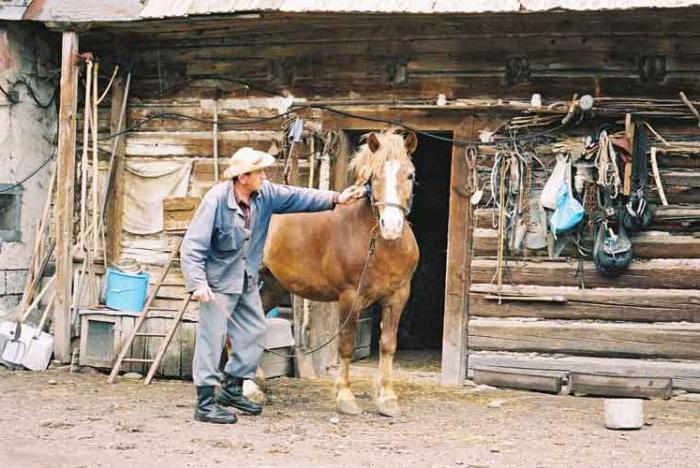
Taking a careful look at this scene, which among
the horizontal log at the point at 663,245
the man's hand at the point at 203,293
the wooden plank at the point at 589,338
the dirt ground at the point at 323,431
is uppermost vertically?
the horizontal log at the point at 663,245

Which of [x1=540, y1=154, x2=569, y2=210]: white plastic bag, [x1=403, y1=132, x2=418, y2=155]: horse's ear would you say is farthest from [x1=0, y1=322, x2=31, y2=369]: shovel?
[x1=540, y1=154, x2=569, y2=210]: white plastic bag

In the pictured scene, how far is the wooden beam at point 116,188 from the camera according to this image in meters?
11.5

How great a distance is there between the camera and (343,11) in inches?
377

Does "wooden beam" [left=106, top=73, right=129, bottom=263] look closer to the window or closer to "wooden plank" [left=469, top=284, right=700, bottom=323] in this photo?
the window

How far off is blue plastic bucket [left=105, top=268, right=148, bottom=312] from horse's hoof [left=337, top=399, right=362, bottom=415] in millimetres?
3286

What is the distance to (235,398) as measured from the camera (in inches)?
325

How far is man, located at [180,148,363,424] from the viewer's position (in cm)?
766


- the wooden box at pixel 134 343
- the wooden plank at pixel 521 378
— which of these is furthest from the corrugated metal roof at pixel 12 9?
the wooden plank at pixel 521 378

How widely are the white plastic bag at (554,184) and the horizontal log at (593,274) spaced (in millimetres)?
659

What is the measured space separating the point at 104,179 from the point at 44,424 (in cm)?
436

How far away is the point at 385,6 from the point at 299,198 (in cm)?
241

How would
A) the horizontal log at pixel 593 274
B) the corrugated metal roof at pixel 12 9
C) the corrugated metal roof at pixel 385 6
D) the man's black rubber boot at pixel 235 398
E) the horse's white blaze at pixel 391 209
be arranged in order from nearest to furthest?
the horse's white blaze at pixel 391 209 → the man's black rubber boot at pixel 235 398 → the corrugated metal roof at pixel 385 6 → the horizontal log at pixel 593 274 → the corrugated metal roof at pixel 12 9

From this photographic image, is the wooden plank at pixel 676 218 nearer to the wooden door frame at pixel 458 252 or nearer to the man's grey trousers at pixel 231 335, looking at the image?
the wooden door frame at pixel 458 252

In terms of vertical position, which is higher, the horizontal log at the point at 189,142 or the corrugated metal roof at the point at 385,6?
the corrugated metal roof at the point at 385,6
